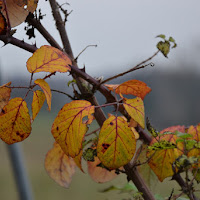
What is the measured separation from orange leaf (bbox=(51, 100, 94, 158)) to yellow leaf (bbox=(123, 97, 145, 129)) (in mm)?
35

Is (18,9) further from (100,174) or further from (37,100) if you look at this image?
(100,174)

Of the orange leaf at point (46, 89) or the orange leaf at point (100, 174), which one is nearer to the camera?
the orange leaf at point (46, 89)

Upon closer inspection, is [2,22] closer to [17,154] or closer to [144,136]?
[144,136]

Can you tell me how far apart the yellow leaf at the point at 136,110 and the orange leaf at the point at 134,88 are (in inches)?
1.5

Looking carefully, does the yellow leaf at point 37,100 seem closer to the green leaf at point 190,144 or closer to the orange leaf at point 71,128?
the orange leaf at point 71,128

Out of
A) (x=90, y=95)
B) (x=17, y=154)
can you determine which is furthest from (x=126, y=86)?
(x=17, y=154)

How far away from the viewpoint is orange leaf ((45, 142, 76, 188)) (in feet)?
1.31

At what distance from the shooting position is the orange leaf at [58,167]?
0.40 metres

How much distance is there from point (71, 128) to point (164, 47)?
0.15m

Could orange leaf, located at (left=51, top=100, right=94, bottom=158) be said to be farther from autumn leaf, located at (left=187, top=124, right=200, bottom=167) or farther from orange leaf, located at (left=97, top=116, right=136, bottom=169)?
autumn leaf, located at (left=187, top=124, right=200, bottom=167)

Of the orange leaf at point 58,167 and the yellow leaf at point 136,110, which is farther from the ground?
the yellow leaf at point 136,110

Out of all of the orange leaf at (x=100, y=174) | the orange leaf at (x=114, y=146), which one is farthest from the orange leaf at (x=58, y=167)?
the orange leaf at (x=114, y=146)

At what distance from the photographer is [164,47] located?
14.1 inches

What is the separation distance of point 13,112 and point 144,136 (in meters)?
0.17
